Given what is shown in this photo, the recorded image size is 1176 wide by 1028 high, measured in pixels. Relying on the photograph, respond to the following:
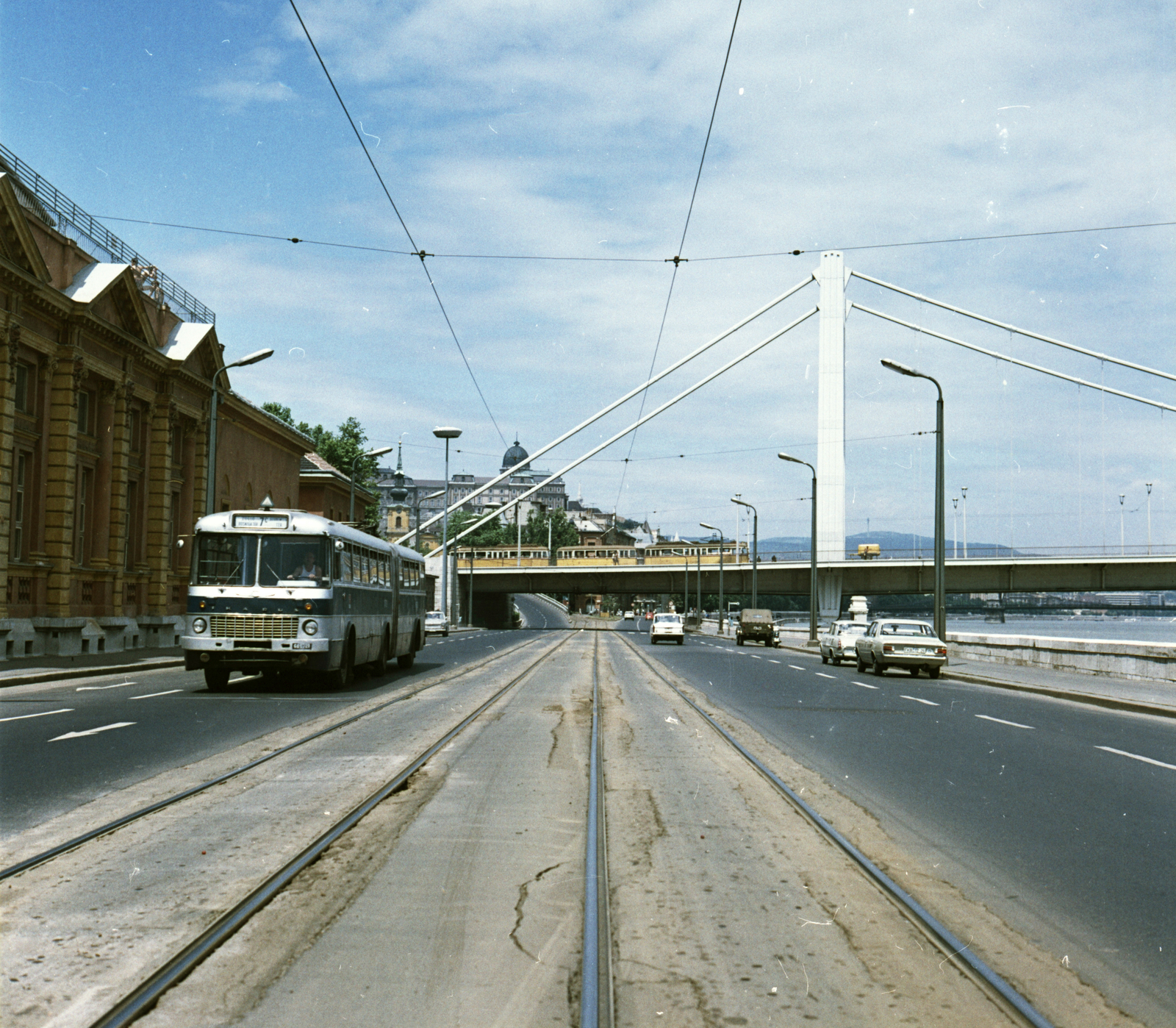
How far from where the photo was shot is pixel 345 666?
21.2m

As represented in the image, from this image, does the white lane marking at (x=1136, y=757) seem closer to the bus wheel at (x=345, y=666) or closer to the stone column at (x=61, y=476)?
the bus wheel at (x=345, y=666)

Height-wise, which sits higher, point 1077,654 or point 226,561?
point 226,561

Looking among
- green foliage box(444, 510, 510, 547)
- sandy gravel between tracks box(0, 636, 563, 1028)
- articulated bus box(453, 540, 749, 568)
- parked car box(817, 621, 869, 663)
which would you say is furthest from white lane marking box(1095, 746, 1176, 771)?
green foliage box(444, 510, 510, 547)

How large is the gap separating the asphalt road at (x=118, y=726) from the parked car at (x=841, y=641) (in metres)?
15.4

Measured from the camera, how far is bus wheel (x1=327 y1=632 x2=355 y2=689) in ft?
68.5

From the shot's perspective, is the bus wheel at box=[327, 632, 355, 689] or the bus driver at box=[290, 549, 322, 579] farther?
the bus wheel at box=[327, 632, 355, 689]

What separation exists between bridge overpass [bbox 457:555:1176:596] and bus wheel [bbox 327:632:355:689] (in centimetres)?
4299

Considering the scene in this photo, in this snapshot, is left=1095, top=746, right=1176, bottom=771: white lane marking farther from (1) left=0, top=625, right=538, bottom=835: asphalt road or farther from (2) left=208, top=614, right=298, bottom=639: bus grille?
(2) left=208, top=614, right=298, bottom=639: bus grille

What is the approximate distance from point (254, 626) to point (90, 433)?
17.7 metres

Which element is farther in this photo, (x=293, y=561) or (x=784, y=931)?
(x=293, y=561)

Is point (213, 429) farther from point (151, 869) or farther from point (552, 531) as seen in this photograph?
point (552, 531)

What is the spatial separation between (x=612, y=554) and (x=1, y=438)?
7077 cm

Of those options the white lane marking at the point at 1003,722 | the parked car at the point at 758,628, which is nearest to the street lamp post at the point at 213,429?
the white lane marking at the point at 1003,722

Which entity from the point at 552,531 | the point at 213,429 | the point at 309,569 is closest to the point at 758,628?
the point at 213,429
